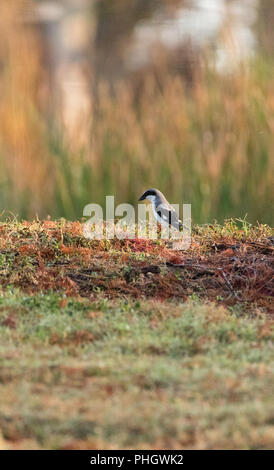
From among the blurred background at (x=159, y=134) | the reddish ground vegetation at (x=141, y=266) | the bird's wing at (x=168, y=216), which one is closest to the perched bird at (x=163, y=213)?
the bird's wing at (x=168, y=216)

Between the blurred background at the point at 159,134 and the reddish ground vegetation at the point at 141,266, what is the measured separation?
3.50 feet

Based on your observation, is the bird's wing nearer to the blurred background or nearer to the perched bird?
the perched bird

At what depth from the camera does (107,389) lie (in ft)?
10.9

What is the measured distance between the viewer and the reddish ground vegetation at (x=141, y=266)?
198 inches

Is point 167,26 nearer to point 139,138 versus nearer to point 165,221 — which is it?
point 139,138

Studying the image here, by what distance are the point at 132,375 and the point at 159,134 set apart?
438 centimetres

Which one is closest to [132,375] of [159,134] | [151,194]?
[151,194]

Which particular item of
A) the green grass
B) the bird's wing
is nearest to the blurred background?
the bird's wing

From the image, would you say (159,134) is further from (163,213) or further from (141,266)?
(141,266)

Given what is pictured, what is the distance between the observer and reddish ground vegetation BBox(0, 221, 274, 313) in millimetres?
5023

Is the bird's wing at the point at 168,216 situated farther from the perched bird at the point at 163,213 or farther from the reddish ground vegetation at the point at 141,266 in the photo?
the reddish ground vegetation at the point at 141,266

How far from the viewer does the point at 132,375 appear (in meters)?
3.46

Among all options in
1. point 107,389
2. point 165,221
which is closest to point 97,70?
point 165,221
